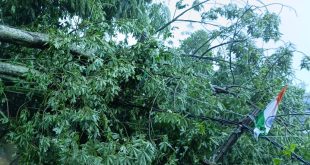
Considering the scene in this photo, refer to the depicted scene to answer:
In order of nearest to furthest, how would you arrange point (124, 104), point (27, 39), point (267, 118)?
point (267, 118) < point (27, 39) < point (124, 104)

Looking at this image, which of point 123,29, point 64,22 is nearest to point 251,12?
point 123,29

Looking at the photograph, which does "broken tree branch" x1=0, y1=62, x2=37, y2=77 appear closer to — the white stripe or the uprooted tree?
the uprooted tree

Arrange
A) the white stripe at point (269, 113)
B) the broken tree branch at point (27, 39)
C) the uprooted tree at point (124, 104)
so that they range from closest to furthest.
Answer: the white stripe at point (269, 113) → the uprooted tree at point (124, 104) → the broken tree branch at point (27, 39)

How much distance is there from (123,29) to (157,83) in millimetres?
675

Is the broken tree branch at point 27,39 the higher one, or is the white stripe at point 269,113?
the broken tree branch at point 27,39

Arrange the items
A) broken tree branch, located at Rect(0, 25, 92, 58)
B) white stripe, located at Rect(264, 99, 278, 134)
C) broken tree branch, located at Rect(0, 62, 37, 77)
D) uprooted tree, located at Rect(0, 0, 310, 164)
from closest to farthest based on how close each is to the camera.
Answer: white stripe, located at Rect(264, 99, 278, 134)
uprooted tree, located at Rect(0, 0, 310, 164)
broken tree branch, located at Rect(0, 25, 92, 58)
broken tree branch, located at Rect(0, 62, 37, 77)

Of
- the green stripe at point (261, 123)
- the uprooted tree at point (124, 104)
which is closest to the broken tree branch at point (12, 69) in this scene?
the uprooted tree at point (124, 104)

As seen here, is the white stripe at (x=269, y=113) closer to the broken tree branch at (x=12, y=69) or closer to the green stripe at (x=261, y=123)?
the green stripe at (x=261, y=123)

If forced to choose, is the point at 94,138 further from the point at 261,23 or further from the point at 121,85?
the point at 261,23

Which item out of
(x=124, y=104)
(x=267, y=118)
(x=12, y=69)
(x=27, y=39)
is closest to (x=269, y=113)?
(x=267, y=118)

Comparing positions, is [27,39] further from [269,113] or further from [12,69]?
[269,113]

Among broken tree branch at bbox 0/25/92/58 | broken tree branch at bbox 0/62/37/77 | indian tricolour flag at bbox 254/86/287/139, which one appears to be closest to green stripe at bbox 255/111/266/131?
indian tricolour flag at bbox 254/86/287/139

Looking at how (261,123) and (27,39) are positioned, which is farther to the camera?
(27,39)

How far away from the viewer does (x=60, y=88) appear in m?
2.82
